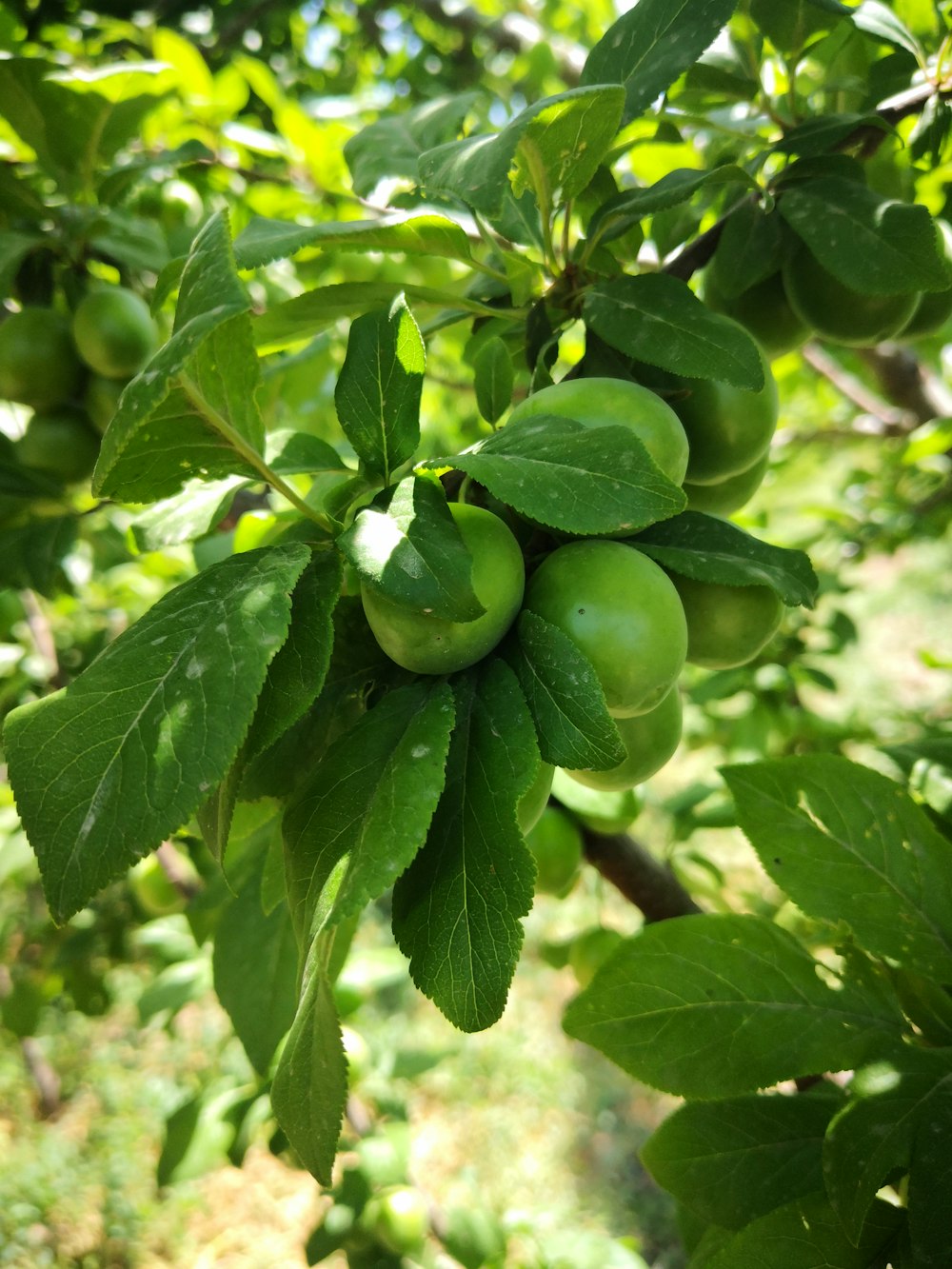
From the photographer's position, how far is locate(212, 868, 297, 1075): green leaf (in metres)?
0.86

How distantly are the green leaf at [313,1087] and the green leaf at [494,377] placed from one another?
462 millimetres

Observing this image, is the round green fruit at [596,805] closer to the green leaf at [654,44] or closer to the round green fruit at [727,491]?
the round green fruit at [727,491]

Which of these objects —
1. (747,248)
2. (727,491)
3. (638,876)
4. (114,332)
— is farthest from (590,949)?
(114,332)

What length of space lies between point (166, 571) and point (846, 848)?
1432mm

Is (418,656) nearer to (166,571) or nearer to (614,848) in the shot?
(614,848)

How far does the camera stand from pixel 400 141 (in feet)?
3.01

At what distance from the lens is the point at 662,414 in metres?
0.64

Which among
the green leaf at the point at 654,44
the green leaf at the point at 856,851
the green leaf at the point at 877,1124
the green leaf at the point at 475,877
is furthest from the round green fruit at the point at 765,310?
the green leaf at the point at 877,1124

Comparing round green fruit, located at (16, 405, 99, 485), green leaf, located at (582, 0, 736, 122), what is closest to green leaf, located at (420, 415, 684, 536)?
green leaf, located at (582, 0, 736, 122)

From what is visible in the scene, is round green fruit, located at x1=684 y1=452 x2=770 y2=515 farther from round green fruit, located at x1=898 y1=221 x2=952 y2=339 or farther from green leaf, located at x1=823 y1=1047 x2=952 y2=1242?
green leaf, located at x1=823 y1=1047 x2=952 y2=1242

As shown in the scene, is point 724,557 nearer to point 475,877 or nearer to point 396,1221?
point 475,877

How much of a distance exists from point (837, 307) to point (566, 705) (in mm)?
571

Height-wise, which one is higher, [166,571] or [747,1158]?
[747,1158]

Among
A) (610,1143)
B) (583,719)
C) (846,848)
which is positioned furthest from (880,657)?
(583,719)
